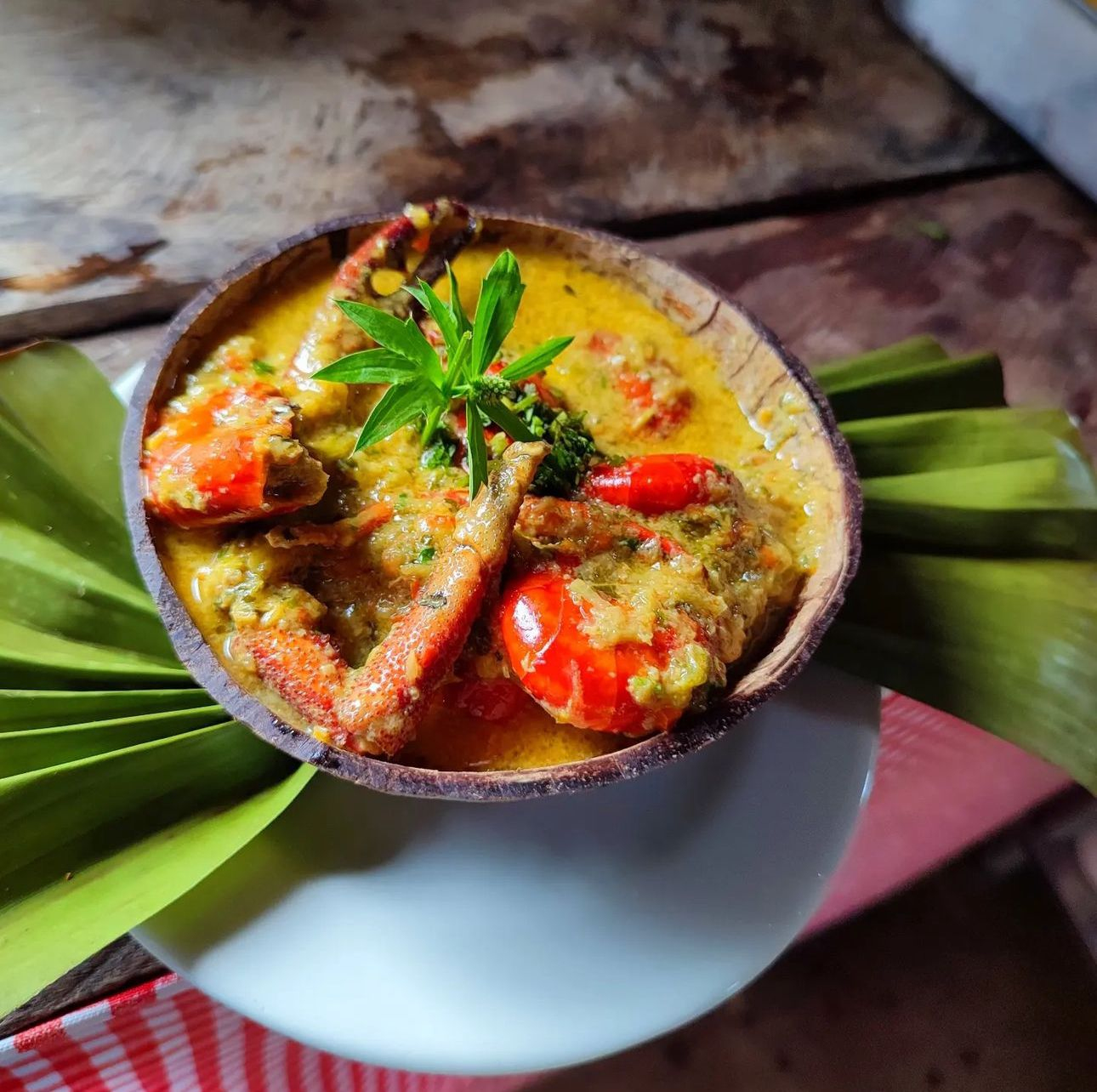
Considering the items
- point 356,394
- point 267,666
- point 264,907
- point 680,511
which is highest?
point 356,394

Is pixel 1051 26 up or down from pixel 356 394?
up

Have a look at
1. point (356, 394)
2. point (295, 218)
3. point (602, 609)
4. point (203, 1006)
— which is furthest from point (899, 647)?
point (295, 218)

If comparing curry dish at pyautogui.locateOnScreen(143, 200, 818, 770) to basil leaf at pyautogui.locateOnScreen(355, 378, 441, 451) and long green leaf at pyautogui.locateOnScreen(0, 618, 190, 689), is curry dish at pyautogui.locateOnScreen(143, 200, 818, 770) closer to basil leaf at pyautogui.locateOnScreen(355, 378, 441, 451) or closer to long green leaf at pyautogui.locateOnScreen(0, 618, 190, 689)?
basil leaf at pyautogui.locateOnScreen(355, 378, 441, 451)

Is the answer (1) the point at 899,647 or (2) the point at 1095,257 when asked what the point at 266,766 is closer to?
(1) the point at 899,647

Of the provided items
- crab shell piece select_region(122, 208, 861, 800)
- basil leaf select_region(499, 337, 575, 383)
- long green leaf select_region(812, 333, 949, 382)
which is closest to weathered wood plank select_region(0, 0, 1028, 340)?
crab shell piece select_region(122, 208, 861, 800)

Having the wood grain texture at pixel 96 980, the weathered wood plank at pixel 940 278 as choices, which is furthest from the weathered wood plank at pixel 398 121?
the wood grain texture at pixel 96 980

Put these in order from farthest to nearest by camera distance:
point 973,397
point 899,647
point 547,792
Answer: point 973,397 < point 899,647 < point 547,792
